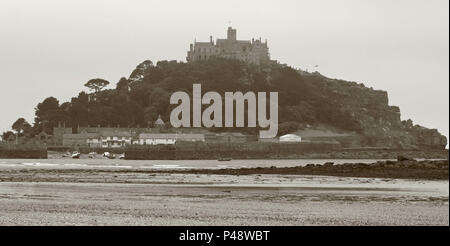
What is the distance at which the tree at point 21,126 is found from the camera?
151988 millimetres

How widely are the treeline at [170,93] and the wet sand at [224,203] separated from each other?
10348 centimetres

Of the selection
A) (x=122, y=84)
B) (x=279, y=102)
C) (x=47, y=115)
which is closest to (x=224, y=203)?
(x=47, y=115)

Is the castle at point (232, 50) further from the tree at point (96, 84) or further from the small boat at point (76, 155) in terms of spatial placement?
the small boat at point (76, 155)

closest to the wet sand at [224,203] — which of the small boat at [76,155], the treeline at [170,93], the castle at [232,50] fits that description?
the small boat at [76,155]

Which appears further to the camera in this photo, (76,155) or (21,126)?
(21,126)

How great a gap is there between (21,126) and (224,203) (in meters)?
128

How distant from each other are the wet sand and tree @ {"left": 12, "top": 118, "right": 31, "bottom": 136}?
363 ft

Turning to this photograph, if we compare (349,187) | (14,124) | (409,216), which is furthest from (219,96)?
(409,216)

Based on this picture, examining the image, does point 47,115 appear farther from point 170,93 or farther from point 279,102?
point 279,102

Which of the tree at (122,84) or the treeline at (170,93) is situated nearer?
the treeline at (170,93)

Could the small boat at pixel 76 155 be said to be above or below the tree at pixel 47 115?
below

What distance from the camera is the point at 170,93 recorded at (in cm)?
15525

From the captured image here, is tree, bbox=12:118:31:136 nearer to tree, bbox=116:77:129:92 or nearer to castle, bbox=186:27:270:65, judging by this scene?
tree, bbox=116:77:129:92
